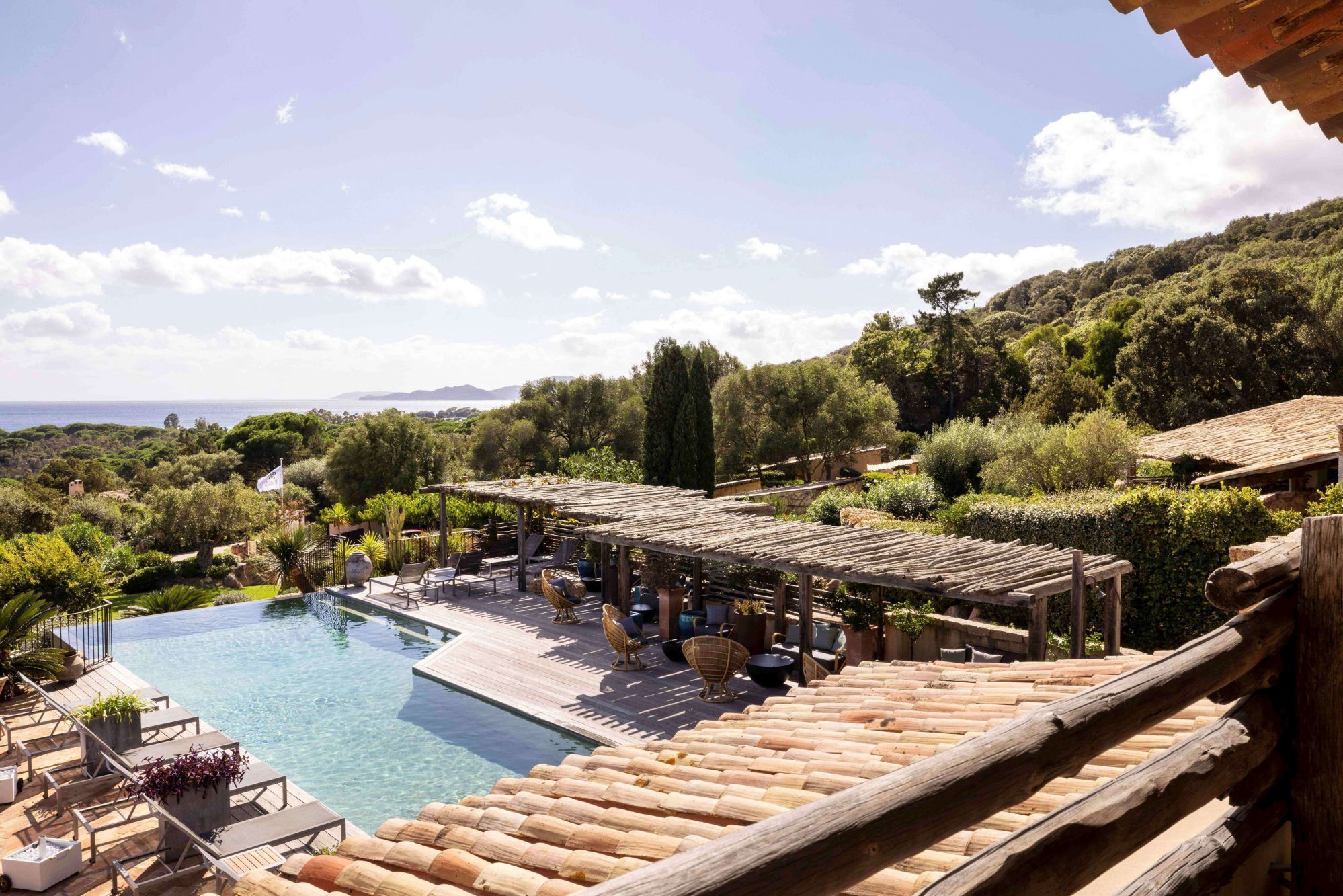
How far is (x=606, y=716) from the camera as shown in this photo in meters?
9.35

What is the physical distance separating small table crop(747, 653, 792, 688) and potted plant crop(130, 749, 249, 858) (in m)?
5.99

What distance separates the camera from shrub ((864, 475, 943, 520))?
18.3 meters

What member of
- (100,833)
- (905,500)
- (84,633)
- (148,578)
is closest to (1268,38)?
(100,833)

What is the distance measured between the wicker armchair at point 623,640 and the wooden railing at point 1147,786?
930cm

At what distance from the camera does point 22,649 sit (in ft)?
36.4

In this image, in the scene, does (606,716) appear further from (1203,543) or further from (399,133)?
(399,133)

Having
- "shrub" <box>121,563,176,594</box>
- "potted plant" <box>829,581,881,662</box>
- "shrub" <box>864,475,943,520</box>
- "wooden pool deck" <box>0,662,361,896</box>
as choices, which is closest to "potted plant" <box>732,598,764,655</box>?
"potted plant" <box>829,581,881,662</box>

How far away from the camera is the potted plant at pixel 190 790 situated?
21.1 feet

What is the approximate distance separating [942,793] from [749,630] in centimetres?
994

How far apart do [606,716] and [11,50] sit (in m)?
19.8

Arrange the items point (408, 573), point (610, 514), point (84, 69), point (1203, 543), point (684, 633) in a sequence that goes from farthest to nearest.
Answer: point (84, 69) → point (408, 573) → point (610, 514) → point (684, 633) → point (1203, 543)

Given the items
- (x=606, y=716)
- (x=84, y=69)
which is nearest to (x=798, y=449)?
(x=606, y=716)

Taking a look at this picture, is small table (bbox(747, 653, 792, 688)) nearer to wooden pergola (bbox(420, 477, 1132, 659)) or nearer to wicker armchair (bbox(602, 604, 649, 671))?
wooden pergola (bbox(420, 477, 1132, 659))

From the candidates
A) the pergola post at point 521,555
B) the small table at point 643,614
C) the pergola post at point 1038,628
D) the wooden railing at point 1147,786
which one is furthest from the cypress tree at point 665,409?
the wooden railing at point 1147,786
